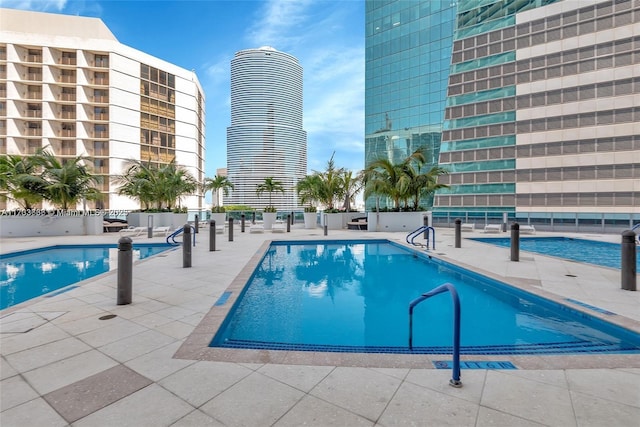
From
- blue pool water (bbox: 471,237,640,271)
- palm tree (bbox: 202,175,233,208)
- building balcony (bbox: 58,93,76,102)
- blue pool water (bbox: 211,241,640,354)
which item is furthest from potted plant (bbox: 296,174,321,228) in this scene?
building balcony (bbox: 58,93,76,102)

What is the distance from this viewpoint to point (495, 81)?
31.7 m

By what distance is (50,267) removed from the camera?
973 cm

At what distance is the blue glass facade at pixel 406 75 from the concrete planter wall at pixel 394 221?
61.4ft

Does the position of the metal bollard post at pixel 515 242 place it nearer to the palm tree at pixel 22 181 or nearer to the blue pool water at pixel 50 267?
the blue pool water at pixel 50 267

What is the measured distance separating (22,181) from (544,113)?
133 feet

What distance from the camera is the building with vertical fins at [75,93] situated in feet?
126

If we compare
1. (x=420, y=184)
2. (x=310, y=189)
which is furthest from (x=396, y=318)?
(x=310, y=189)

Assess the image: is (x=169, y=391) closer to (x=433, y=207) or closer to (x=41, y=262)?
(x=41, y=262)

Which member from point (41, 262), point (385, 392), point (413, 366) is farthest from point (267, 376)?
point (41, 262)

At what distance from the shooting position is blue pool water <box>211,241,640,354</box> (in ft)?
13.3

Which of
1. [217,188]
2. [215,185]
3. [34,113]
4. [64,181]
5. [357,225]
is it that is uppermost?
[34,113]

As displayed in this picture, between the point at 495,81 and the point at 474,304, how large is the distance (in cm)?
3374

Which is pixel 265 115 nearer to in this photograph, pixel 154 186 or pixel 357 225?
pixel 154 186

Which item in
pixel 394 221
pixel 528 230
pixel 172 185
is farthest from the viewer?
pixel 172 185
